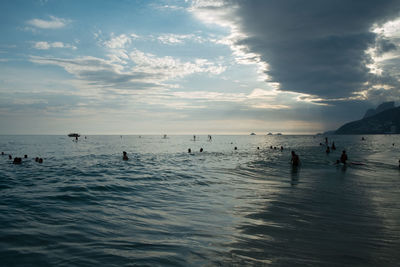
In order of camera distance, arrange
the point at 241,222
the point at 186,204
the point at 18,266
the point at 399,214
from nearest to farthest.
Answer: the point at 18,266, the point at 241,222, the point at 399,214, the point at 186,204

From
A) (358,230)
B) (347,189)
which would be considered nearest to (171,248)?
(358,230)

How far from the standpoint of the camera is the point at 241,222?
29.6 feet

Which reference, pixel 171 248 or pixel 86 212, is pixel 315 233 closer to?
pixel 171 248

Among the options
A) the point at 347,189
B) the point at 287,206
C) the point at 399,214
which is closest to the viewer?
the point at 399,214

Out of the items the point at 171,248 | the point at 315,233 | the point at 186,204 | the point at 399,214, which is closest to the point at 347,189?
the point at 399,214

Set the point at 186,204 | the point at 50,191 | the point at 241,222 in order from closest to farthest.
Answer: the point at 241,222
the point at 186,204
the point at 50,191

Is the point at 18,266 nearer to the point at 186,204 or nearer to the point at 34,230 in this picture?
the point at 34,230

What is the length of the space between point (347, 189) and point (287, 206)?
7155 mm

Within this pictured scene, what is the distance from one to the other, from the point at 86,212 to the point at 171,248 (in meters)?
5.71

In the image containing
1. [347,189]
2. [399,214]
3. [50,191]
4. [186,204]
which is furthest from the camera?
[347,189]

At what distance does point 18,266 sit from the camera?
18.6 feet

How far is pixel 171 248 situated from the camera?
6.64 meters

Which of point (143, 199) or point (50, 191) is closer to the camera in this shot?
point (143, 199)

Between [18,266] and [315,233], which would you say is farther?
[315,233]
